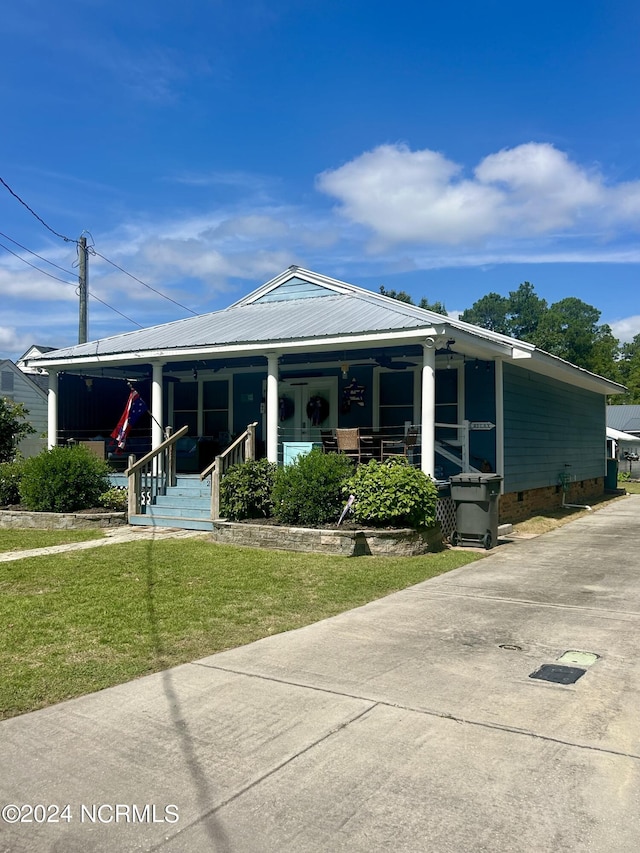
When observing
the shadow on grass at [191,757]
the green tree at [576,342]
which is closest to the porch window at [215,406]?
the shadow on grass at [191,757]

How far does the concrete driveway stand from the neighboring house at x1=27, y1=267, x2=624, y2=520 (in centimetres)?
644

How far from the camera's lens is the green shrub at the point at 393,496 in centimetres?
1029

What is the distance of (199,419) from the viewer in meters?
17.7

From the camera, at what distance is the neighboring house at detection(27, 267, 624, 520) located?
12.9 meters

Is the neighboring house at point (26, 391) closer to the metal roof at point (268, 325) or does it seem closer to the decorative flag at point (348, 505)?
the metal roof at point (268, 325)

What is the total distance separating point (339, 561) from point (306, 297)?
A: 8745 mm

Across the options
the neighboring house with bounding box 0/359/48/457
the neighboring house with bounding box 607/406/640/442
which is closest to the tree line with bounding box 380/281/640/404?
the neighboring house with bounding box 607/406/640/442

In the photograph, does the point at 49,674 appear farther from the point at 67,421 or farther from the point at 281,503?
the point at 67,421

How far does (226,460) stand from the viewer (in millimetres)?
12836

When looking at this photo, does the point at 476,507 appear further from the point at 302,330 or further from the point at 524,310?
the point at 524,310

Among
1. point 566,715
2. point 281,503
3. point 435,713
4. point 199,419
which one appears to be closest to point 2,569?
point 281,503

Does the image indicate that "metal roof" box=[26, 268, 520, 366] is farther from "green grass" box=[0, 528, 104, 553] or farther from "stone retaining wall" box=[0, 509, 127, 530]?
"green grass" box=[0, 528, 104, 553]

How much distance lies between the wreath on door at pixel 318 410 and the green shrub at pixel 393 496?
5136mm

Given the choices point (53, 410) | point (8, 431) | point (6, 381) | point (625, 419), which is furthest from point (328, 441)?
point (625, 419)
